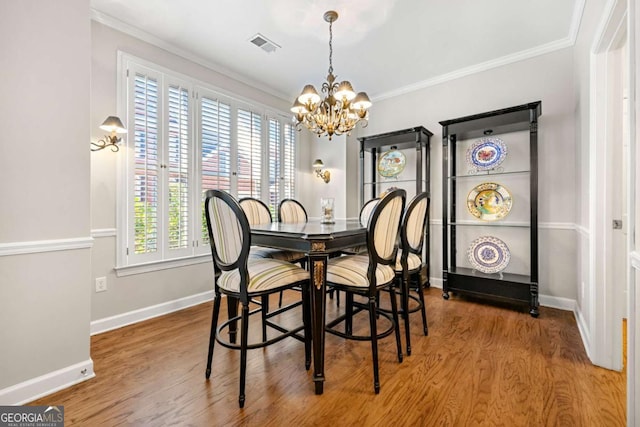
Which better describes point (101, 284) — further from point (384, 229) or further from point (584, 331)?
point (584, 331)

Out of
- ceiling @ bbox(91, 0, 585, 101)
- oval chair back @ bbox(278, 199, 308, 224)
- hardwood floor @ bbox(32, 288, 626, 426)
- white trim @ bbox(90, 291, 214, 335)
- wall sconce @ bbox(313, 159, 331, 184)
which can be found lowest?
hardwood floor @ bbox(32, 288, 626, 426)

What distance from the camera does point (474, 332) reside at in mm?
2377

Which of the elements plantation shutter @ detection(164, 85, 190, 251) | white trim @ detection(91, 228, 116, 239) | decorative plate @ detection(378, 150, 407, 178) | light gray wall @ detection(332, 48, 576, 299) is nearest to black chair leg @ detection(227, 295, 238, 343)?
plantation shutter @ detection(164, 85, 190, 251)

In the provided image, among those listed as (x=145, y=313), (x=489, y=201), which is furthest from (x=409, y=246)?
(x=145, y=313)

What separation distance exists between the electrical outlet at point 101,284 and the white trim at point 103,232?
1.22 feet

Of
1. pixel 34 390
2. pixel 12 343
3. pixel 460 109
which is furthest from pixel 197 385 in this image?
pixel 460 109

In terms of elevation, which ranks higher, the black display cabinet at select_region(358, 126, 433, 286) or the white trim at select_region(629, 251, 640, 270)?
the black display cabinet at select_region(358, 126, 433, 286)

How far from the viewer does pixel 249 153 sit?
3727mm

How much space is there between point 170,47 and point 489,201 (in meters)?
3.84

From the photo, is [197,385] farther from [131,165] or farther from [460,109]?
[460,109]

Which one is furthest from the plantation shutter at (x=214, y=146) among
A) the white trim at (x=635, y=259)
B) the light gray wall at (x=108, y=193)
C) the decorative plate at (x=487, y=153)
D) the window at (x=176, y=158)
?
the white trim at (x=635, y=259)

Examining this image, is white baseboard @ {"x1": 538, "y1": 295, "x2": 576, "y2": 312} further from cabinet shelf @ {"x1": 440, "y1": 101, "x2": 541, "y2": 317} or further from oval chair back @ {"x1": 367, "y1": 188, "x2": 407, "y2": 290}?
oval chair back @ {"x1": 367, "y1": 188, "x2": 407, "y2": 290}

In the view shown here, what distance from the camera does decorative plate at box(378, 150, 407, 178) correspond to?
4031 millimetres

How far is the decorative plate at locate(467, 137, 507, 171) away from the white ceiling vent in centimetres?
252
